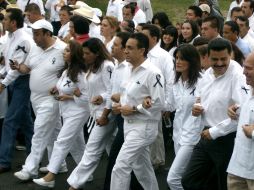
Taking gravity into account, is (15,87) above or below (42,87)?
below

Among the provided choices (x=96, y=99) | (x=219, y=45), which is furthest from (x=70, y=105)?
(x=219, y=45)

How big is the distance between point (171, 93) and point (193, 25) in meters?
1.85

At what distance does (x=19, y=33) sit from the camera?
8.90 m

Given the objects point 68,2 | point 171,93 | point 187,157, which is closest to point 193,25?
point 171,93

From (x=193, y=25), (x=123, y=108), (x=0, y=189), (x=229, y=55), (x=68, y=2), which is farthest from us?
(x=68, y=2)

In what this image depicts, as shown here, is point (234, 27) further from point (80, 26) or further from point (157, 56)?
point (80, 26)

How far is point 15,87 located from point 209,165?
343 cm

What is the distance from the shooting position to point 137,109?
680 centimetres

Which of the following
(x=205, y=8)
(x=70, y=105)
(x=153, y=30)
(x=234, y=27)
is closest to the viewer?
(x=70, y=105)

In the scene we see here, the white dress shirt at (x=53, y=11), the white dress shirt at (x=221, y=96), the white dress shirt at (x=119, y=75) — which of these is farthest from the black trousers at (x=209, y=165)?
the white dress shirt at (x=53, y=11)

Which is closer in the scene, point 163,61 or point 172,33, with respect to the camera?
point 163,61

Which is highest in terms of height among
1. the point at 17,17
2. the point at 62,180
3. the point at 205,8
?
the point at 17,17

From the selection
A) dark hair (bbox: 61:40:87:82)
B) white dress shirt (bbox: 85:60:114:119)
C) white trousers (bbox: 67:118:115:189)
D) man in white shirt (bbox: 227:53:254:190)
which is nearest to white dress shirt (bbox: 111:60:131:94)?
white dress shirt (bbox: 85:60:114:119)

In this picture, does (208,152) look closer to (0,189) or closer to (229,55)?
(229,55)
